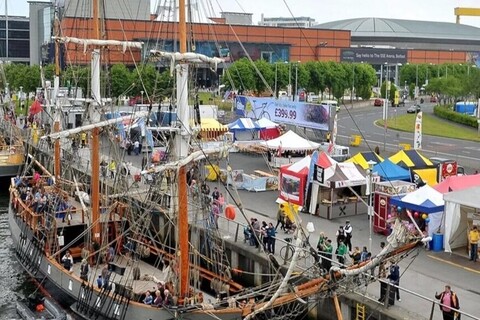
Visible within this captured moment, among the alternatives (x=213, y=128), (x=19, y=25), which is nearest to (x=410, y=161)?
(x=213, y=128)

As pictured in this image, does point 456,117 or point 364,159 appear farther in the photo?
point 456,117

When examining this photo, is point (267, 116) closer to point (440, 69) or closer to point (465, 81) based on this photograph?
point (465, 81)

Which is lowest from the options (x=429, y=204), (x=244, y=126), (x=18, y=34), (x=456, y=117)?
(x=429, y=204)

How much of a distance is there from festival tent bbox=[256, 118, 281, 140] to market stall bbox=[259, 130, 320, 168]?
338 inches

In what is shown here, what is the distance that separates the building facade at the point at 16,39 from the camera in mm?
140000

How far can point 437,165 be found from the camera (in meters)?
37.6

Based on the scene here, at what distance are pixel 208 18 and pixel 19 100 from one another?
78.9 m

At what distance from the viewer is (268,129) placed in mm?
59094

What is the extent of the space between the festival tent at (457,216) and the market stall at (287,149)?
20088mm

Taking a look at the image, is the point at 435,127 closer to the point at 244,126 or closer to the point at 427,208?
the point at 244,126

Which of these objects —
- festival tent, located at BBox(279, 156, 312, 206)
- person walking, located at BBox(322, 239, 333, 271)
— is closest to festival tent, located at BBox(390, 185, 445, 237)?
person walking, located at BBox(322, 239, 333, 271)

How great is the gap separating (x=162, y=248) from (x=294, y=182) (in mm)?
9102

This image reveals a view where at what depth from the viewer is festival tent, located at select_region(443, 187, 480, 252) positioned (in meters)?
27.5

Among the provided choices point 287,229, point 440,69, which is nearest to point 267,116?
point 287,229
